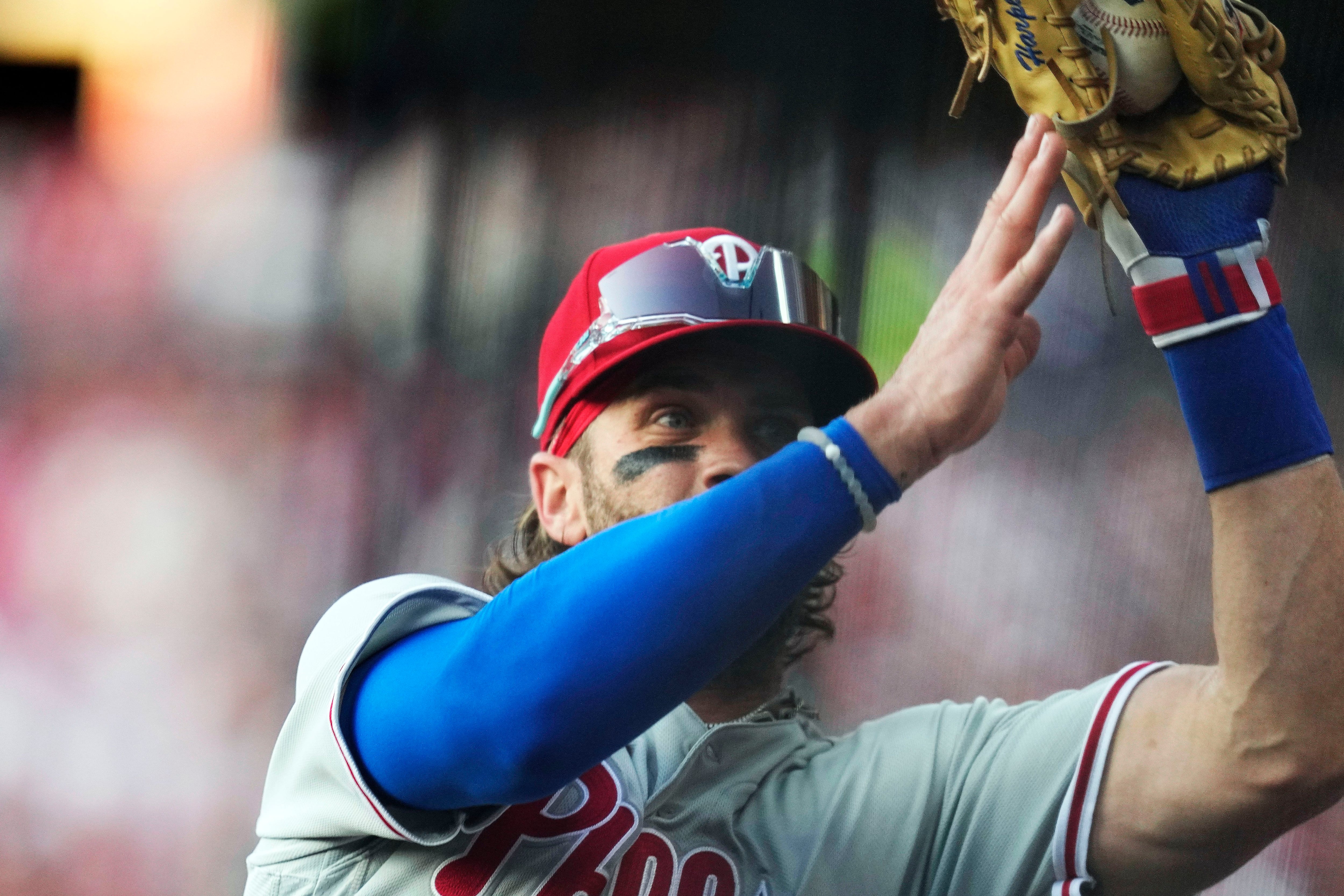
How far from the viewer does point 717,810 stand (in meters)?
0.85

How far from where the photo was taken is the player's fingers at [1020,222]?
0.60 metres

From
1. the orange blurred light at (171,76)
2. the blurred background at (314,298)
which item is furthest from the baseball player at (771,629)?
the orange blurred light at (171,76)

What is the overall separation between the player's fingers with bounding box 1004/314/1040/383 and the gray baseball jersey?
273 millimetres

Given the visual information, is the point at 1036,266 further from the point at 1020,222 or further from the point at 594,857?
the point at 594,857

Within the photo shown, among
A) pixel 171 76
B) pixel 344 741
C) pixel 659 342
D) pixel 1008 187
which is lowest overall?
pixel 344 741

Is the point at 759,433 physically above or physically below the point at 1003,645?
above

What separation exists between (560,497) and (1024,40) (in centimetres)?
59

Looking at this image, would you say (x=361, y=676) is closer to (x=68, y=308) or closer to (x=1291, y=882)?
(x=1291, y=882)

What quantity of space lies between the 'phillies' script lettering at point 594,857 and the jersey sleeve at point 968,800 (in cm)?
8

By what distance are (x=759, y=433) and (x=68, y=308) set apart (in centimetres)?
164

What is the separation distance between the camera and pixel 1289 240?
124 cm

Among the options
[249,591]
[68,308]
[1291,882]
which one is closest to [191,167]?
[68,308]

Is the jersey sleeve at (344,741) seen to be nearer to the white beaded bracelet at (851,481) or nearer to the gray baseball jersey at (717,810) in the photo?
the gray baseball jersey at (717,810)

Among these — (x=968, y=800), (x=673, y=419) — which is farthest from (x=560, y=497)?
(x=968, y=800)
